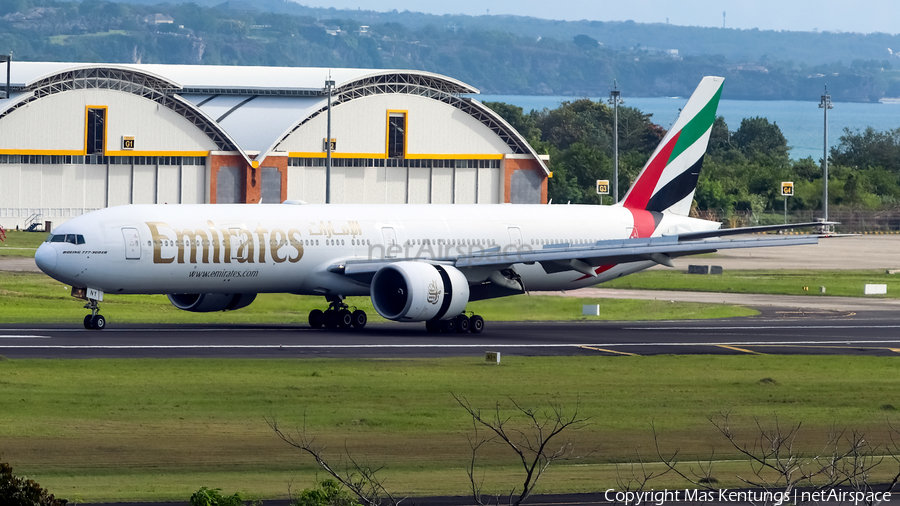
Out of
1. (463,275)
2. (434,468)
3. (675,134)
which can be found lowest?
(434,468)

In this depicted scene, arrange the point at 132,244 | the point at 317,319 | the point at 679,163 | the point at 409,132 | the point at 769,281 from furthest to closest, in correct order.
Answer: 1. the point at 409,132
2. the point at 769,281
3. the point at 679,163
4. the point at 317,319
5. the point at 132,244

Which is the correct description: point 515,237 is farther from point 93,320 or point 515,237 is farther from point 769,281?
point 769,281

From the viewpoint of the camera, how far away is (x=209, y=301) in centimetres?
5006

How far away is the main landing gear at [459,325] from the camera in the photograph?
5009cm

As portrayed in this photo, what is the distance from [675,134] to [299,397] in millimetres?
31195

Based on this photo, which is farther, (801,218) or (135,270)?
(801,218)

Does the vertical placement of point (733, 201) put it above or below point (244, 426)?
above

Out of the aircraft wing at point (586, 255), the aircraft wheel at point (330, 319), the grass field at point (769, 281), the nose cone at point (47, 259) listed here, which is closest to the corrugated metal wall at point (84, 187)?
the grass field at point (769, 281)

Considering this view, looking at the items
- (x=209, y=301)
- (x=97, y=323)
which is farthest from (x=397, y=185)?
(x=97, y=323)

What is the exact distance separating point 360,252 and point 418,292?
4.15 meters

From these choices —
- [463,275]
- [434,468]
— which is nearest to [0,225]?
[463,275]

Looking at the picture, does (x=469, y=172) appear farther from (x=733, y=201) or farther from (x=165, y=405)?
(x=165, y=405)

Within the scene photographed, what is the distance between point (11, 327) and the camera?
159 ft

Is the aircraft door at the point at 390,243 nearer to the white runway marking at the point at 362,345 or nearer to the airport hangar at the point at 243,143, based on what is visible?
the white runway marking at the point at 362,345
